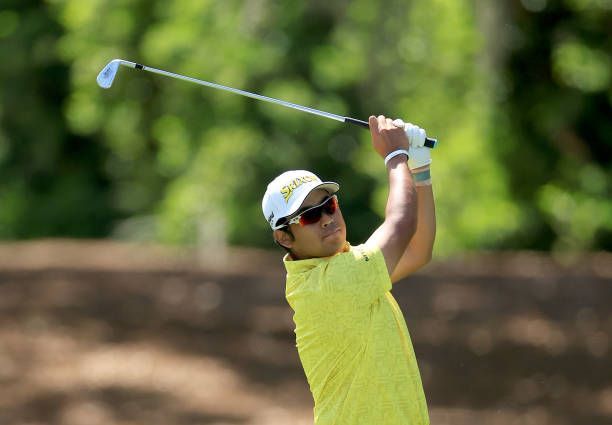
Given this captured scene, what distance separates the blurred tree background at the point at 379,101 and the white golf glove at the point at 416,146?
471 centimetres

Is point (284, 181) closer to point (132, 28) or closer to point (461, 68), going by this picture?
point (461, 68)

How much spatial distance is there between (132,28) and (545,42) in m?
4.17

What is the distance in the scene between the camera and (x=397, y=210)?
2818 millimetres

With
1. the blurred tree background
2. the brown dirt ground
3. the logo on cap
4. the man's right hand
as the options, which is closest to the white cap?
the logo on cap

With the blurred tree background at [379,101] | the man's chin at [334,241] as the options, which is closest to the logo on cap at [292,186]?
the man's chin at [334,241]

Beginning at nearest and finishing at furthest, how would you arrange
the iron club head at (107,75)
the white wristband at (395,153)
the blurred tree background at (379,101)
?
the white wristband at (395,153)
the iron club head at (107,75)
the blurred tree background at (379,101)

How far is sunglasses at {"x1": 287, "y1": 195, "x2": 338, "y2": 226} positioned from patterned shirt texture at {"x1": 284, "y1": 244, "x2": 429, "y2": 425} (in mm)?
102

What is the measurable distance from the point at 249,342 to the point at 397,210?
18.7ft

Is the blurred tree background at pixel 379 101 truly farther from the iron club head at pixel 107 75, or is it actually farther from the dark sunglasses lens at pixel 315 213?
the dark sunglasses lens at pixel 315 213

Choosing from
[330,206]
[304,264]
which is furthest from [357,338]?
[330,206]

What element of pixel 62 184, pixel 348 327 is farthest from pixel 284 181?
pixel 62 184

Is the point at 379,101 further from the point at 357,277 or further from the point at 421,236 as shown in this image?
the point at 357,277

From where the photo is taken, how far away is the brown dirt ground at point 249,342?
276 inches

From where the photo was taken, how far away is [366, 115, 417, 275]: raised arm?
279 centimetres
